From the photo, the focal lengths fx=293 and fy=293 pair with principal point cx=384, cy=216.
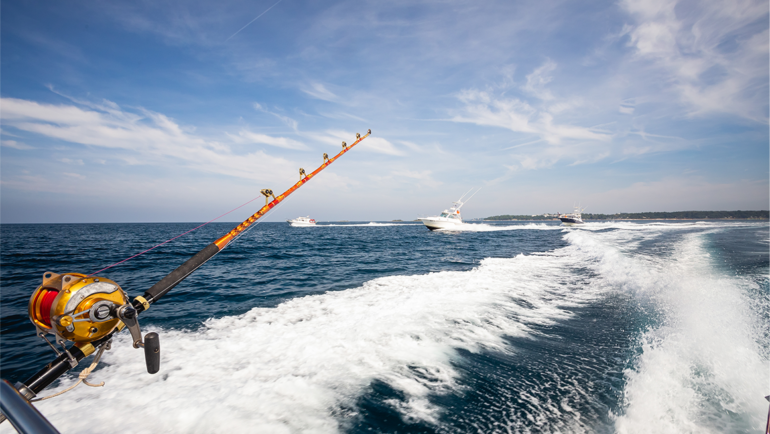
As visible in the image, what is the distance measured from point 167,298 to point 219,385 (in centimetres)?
683

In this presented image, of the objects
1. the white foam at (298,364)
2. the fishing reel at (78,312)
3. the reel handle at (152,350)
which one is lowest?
the white foam at (298,364)

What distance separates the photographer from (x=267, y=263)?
1725 cm

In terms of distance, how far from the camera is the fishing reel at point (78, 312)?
2.57 meters

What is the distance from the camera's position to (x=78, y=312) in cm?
261

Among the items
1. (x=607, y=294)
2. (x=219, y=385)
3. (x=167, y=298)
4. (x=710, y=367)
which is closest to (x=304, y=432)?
(x=219, y=385)

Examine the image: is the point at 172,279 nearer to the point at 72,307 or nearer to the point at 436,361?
the point at 72,307

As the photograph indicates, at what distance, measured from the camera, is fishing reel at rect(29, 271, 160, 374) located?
2568mm

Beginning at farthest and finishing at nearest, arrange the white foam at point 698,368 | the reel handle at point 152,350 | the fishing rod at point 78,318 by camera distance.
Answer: the white foam at point 698,368
the reel handle at point 152,350
the fishing rod at point 78,318

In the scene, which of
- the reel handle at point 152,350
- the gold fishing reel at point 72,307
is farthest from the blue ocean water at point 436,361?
the gold fishing reel at point 72,307

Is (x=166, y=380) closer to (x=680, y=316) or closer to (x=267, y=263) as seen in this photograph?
(x=680, y=316)

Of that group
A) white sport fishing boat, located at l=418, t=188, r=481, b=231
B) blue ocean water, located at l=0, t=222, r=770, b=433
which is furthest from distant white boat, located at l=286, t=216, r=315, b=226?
blue ocean water, located at l=0, t=222, r=770, b=433

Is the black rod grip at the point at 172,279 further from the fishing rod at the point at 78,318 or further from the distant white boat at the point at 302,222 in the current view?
the distant white boat at the point at 302,222

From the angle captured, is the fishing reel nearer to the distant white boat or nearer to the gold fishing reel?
the gold fishing reel

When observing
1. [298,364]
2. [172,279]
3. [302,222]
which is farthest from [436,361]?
[302,222]
